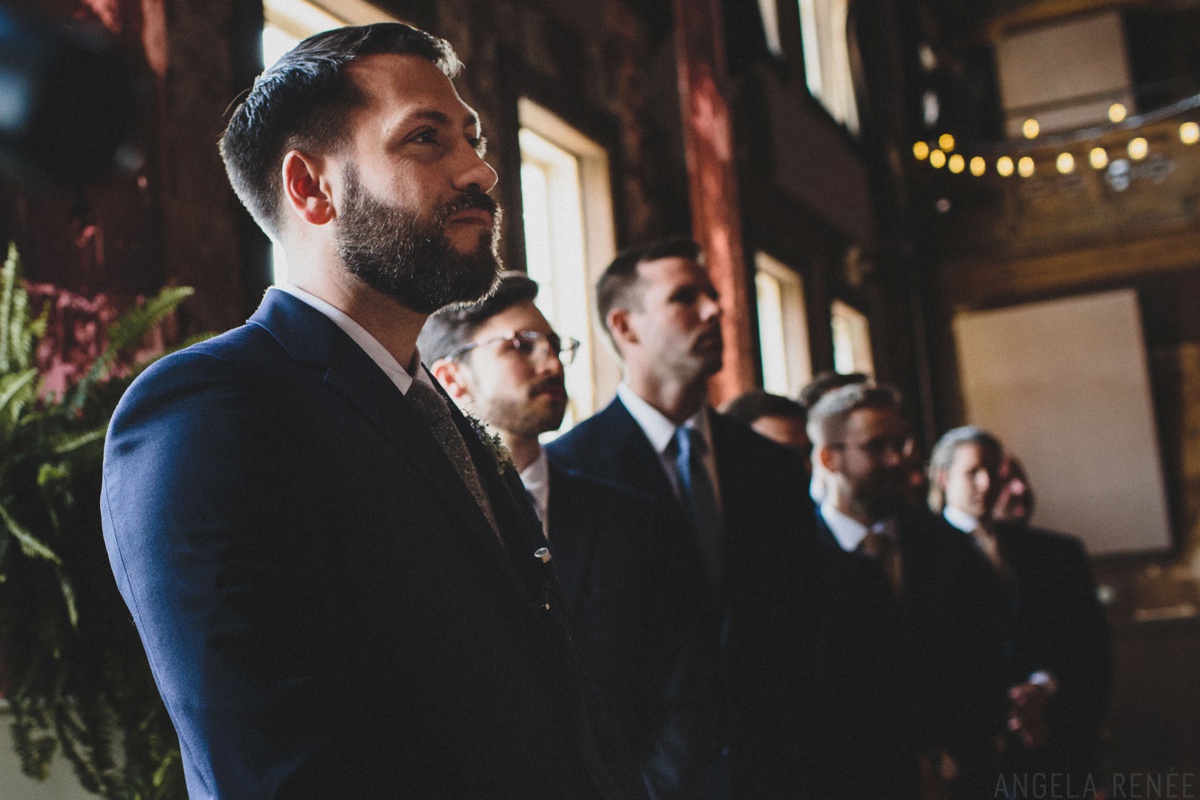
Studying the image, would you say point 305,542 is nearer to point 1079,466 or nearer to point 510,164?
point 510,164

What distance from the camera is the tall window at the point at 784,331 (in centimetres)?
856

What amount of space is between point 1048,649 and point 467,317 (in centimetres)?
300

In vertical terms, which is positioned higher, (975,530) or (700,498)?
(700,498)

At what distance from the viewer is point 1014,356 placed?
12.8m

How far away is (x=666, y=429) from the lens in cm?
302

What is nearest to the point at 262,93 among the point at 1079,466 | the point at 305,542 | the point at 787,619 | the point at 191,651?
the point at 305,542

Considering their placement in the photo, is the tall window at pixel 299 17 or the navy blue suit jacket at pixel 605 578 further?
the tall window at pixel 299 17

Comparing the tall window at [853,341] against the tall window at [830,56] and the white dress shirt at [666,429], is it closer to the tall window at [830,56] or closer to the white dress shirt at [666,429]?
the tall window at [830,56]

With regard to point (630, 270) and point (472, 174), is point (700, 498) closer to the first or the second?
point (630, 270)

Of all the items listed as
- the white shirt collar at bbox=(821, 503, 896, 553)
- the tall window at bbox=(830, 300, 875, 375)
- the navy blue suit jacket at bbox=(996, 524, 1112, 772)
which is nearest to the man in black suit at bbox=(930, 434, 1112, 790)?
the navy blue suit jacket at bbox=(996, 524, 1112, 772)

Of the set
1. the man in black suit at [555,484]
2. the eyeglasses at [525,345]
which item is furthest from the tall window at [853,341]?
the eyeglasses at [525,345]

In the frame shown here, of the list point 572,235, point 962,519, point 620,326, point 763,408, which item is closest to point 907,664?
point 763,408

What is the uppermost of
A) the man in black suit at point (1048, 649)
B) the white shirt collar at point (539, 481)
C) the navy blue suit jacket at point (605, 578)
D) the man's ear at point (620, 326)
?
the man's ear at point (620, 326)

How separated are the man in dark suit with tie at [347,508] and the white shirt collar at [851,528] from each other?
2.58m
